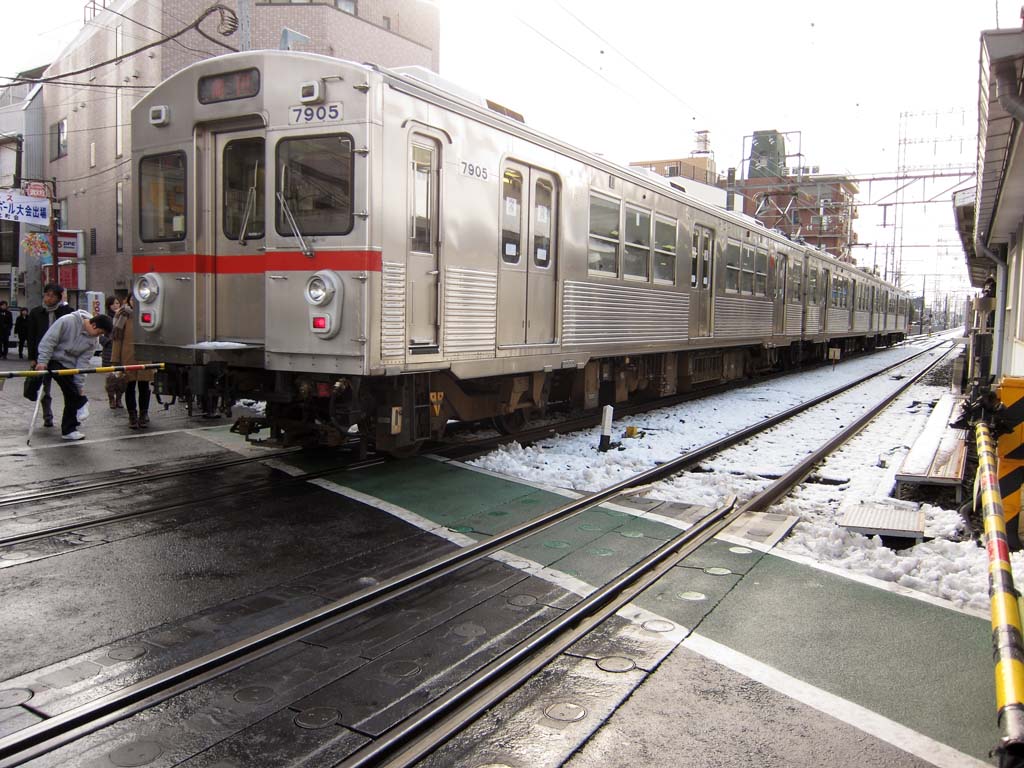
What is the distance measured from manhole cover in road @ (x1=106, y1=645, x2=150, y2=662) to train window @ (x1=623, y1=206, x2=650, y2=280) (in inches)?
A: 321

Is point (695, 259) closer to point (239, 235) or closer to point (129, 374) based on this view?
point (239, 235)

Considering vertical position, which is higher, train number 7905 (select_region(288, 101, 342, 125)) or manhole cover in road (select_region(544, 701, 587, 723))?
train number 7905 (select_region(288, 101, 342, 125))

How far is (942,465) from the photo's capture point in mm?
7227

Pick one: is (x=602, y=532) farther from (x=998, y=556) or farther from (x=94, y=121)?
(x=94, y=121)

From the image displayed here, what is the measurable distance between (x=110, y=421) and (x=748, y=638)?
9.34 meters

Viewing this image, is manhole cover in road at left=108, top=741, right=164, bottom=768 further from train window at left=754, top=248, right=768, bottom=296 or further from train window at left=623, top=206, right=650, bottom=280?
train window at left=754, top=248, right=768, bottom=296

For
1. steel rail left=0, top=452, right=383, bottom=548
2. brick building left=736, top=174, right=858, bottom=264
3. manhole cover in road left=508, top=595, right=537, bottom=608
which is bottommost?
manhole cover in road left=508, top=595, right=537, bottom=608

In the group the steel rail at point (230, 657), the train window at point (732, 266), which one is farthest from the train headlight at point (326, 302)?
the train window at point (732, 266)

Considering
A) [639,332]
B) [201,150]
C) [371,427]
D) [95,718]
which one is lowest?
[95,718]

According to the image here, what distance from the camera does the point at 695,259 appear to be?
43.6 feet

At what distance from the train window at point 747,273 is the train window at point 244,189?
36.0ft

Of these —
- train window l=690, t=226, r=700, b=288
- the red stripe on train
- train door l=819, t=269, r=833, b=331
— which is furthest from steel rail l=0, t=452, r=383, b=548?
train door l=819, t=269, r=833, b=331

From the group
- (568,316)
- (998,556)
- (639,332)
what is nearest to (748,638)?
(998,556)

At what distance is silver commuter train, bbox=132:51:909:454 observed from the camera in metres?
6.35
